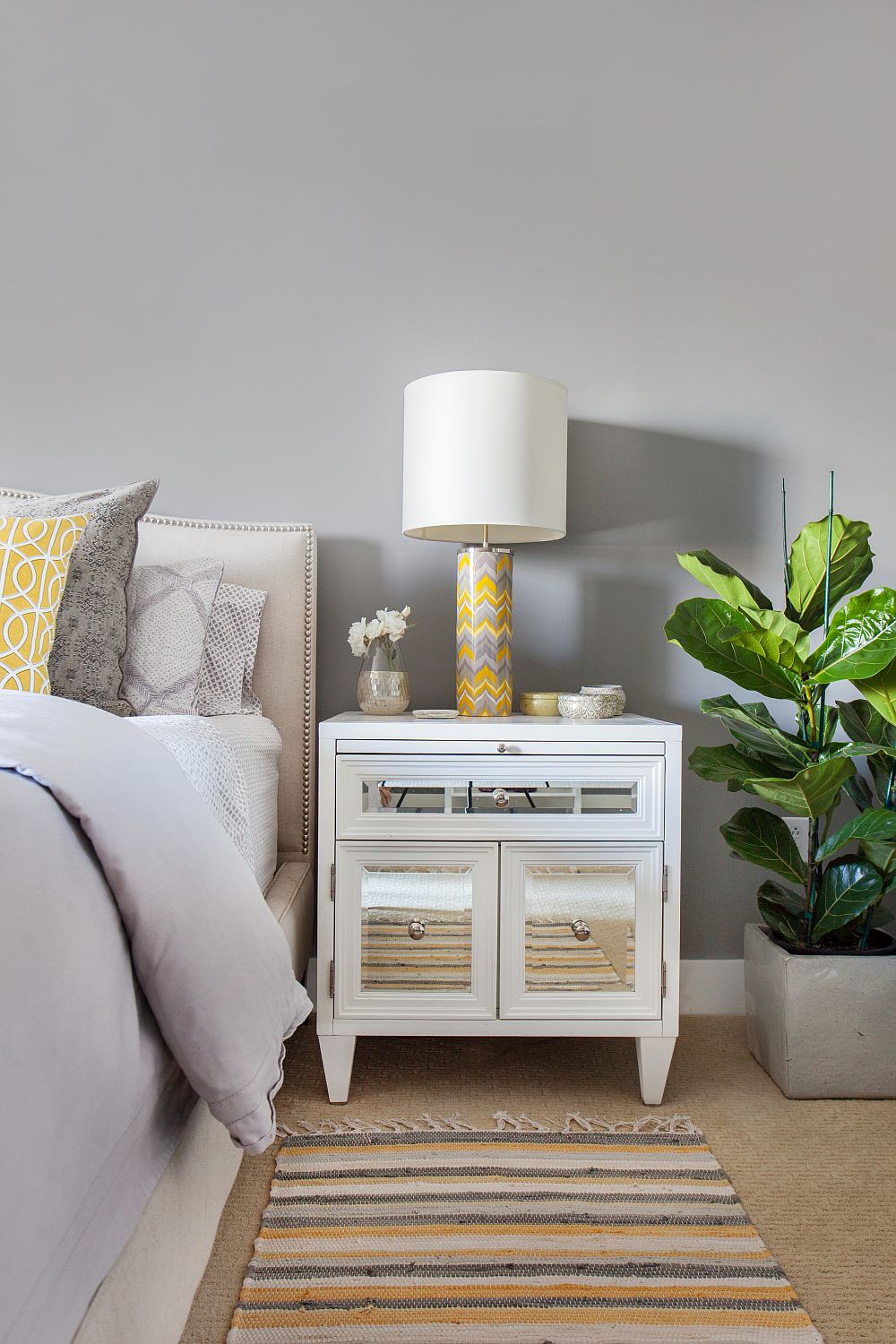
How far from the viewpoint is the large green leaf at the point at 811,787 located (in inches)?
60.5

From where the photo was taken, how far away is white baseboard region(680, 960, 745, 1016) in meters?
2.09

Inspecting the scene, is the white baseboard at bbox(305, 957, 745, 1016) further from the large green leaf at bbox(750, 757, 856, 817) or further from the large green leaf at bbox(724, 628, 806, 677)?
the large green leaf at bbox(724, 628, 806, 677)

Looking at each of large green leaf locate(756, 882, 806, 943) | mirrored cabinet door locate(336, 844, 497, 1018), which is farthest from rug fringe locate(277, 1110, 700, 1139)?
large green leaf locate(756, 882, 806, 943)

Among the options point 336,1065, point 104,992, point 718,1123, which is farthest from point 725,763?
point 104,992

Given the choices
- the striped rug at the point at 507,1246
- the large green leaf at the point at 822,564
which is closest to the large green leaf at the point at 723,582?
the large green leaf at the point at 822,564

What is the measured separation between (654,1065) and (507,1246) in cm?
52

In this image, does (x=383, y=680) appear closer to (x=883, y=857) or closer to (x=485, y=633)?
(x=485, y=633)

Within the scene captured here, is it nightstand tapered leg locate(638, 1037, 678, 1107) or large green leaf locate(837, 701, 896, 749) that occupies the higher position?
large green leaf locate(837, 701, 896, 749)

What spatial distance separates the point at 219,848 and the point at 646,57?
6.85 feet

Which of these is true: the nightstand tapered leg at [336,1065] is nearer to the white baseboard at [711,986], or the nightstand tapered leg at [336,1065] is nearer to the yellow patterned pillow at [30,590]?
the white baseboard at [711,986]

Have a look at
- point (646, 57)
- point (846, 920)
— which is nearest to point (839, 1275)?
point (846, 920)

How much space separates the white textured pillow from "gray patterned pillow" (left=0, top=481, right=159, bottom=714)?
0.75 feet

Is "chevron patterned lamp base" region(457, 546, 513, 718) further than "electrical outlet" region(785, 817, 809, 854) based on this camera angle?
No

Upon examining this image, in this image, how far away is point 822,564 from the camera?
1.70m
